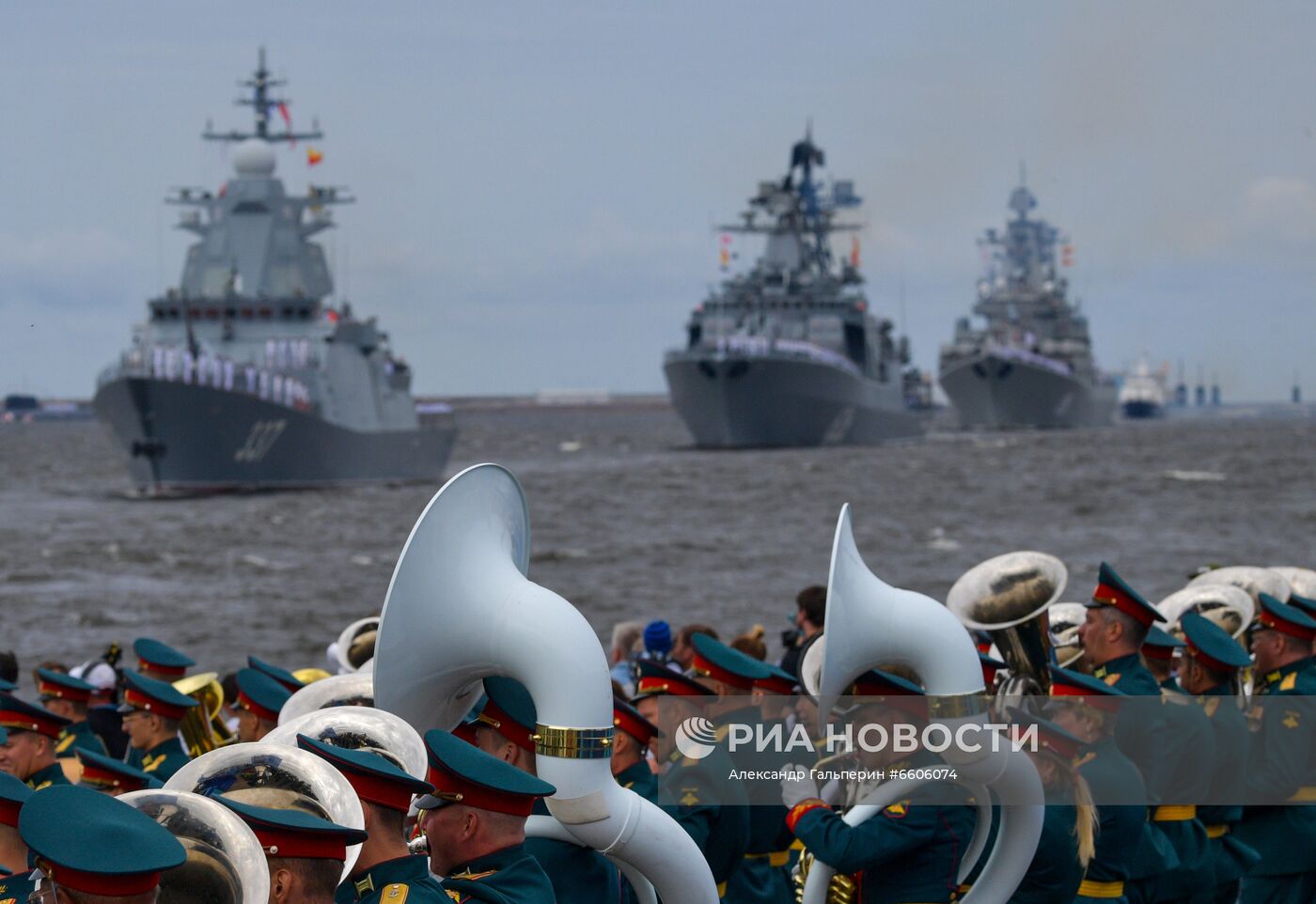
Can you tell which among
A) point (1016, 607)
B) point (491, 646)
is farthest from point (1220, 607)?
point (491, 646)

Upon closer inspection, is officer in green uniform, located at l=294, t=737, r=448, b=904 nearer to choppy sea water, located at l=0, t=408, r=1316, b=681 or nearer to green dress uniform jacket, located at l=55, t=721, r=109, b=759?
green dress uniform jacket, located at l=55, t=721, r=109, b=759

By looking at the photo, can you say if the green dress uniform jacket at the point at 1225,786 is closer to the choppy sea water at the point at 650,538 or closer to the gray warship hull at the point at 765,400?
the choppy sea water at the point at 650,538

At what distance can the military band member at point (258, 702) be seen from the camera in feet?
16.8

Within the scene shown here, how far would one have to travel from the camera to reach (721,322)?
257 ft

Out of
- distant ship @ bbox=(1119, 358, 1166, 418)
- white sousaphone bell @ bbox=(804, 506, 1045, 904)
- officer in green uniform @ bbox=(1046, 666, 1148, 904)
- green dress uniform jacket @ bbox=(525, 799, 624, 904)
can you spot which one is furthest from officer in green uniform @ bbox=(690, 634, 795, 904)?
distant ship @ bbox=(1119, 358, 1166, 418)

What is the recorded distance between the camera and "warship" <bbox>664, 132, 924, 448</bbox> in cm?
7188

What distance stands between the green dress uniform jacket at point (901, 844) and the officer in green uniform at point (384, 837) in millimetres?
1291

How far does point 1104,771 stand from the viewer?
466cm

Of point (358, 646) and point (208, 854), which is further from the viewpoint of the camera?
point (358, 646)

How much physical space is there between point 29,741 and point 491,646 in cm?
219

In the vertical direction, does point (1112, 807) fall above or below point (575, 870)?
below

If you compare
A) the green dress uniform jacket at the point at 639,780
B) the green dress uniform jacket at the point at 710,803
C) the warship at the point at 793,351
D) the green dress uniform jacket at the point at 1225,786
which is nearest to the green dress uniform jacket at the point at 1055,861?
the green dress uniform jacket at the point at 710,803

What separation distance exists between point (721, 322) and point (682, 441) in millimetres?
15757

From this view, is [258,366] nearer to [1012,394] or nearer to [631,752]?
[631,752]
